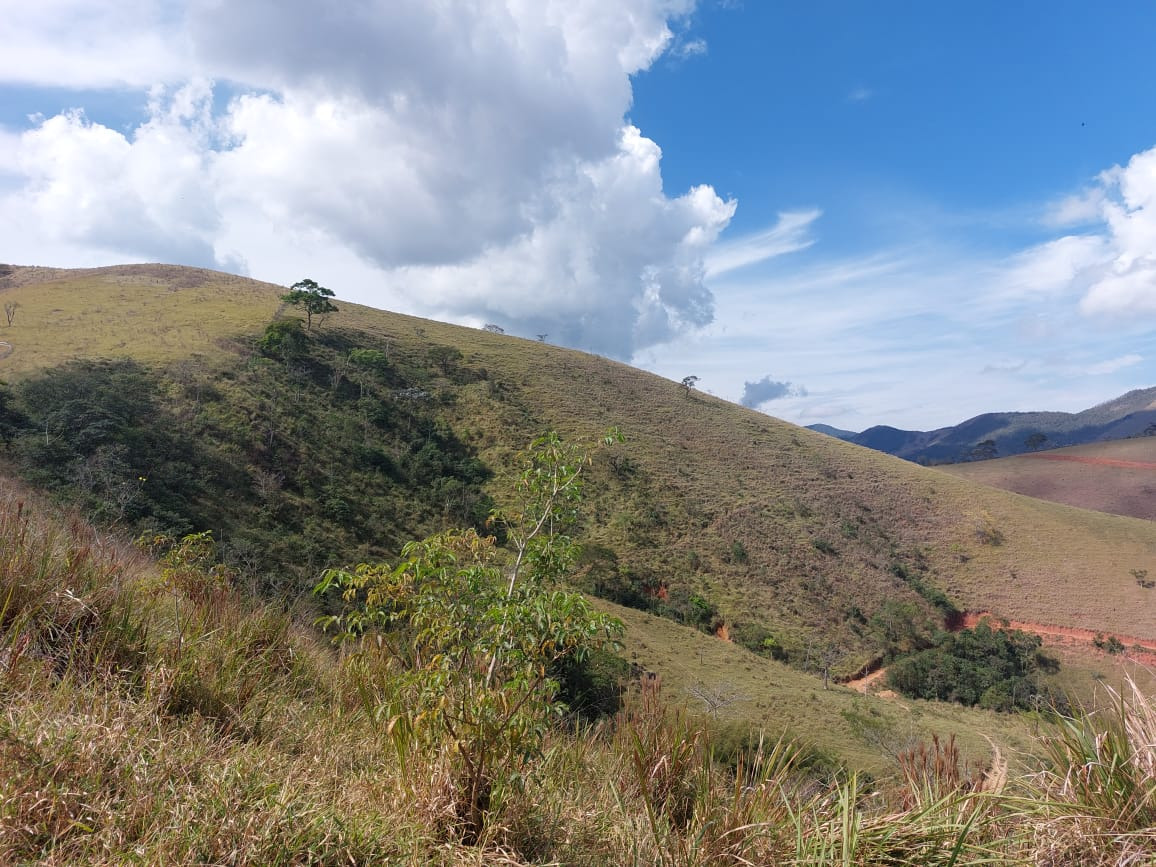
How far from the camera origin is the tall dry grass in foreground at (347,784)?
2.14 m

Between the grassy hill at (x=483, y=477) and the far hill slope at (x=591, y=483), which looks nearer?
the grassy hill at (x=483, y=477)

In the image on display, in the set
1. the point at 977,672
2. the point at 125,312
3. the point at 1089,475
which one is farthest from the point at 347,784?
the point at 1089,475

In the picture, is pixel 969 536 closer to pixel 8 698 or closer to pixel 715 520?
pixel 715 520

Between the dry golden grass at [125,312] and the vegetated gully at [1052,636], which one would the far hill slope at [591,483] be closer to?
the dry golden grass at [125,312]

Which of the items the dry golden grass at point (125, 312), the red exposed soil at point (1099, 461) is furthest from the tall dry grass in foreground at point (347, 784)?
the red exposed soil at point (1099, 461)

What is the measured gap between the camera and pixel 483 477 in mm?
41344

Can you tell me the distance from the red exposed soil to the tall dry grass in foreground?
374 feet

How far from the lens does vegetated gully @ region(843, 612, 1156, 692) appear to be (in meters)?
36.5

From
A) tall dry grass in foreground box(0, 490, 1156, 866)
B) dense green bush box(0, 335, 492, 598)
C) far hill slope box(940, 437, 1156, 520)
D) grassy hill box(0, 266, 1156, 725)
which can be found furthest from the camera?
far hill slope box(940, 437, 1156, 520)

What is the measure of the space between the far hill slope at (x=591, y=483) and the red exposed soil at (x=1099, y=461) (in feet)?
131

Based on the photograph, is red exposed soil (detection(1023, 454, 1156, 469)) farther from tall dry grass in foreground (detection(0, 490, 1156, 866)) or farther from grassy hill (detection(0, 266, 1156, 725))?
tall dry grass in foreground (detection(0, 490, 1156, 866))

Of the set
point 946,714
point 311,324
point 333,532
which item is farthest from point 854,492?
point 311,324

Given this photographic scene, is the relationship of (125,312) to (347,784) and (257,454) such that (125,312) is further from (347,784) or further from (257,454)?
(347,784)

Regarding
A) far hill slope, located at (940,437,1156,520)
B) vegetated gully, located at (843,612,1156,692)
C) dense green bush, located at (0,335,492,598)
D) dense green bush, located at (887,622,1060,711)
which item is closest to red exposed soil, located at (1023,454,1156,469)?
far hill slope, located at (940,437,1156,520)
